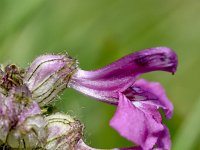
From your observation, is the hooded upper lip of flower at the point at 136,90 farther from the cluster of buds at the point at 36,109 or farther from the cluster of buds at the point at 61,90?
the cluster of buds at the point at 36,109

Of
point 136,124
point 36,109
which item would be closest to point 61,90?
point 36,109

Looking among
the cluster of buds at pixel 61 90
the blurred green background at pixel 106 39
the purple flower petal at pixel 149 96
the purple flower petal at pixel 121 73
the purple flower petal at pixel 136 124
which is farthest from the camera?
the blurred green background at pixel 106 39

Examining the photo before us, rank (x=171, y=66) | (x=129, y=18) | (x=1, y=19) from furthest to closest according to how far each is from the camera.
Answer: (x=129, y=18) < (x=1, y=19) < (x=171, y=66)

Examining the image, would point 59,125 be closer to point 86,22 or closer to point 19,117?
point 19,117

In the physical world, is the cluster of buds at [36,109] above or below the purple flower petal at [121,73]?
below

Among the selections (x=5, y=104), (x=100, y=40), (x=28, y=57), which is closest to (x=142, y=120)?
(x=5, y=104)

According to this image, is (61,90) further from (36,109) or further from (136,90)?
(136,90)

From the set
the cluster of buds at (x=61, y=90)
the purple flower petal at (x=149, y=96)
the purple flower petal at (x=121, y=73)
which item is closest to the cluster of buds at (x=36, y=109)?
the cluster of buds at (x=61, y=90)
